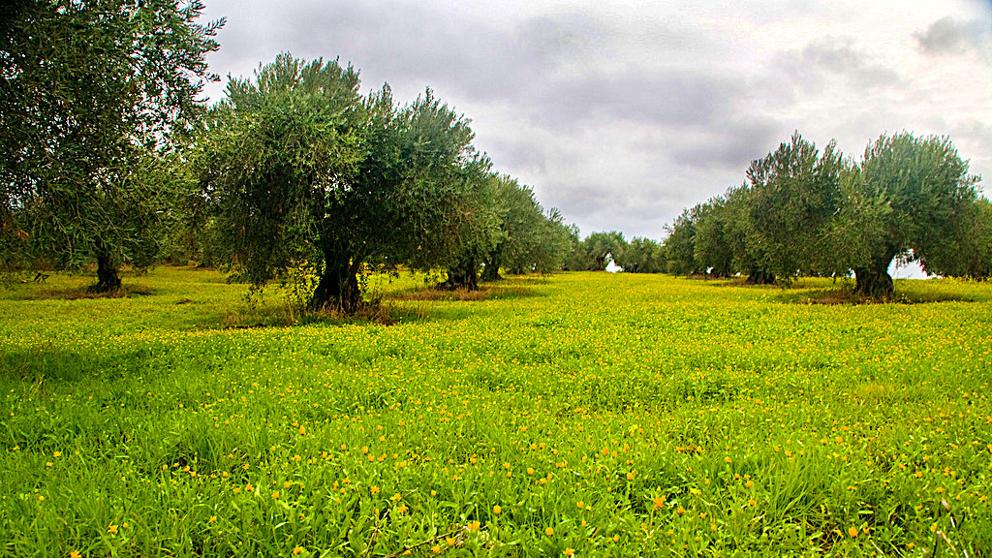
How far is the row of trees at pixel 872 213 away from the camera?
1045 inches

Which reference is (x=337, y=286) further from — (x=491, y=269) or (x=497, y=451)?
(x=491, y=269)

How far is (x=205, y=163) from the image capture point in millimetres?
18078

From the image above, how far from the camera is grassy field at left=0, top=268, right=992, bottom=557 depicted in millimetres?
4246

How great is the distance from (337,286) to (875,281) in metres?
27.7

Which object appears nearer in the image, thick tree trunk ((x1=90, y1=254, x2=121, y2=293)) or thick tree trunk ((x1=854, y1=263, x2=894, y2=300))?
thick tree trunk ((x1=854, y1=263, x2=894, y2=300))

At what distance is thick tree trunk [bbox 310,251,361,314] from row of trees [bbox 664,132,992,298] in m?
23.4

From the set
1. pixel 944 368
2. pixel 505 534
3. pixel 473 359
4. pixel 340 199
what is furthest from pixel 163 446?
pixel 340 199

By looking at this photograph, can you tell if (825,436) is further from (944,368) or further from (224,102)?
(224,102)

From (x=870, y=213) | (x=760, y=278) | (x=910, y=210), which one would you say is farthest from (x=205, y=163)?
(x=760, y=278)

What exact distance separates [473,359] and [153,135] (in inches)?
345

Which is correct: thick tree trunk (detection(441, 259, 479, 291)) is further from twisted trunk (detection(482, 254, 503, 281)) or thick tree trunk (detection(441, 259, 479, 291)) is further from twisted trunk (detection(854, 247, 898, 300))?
twisted trunk (detection(854, 247, 898, 300))

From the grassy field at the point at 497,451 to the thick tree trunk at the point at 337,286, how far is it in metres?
9.08

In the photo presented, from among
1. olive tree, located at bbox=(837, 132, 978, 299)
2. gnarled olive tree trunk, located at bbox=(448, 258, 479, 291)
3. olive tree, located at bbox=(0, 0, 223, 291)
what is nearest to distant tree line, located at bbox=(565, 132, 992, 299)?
olive tree, located at bbox=(837, 132, 978, 299)

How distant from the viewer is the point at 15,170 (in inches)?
409
